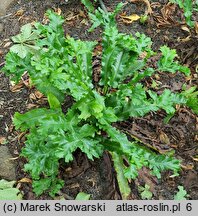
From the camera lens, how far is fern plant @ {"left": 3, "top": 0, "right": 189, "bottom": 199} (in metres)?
3.14

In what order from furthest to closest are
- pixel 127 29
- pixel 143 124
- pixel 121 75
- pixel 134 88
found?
pixel 127 29, pixel 143 124, pixel 121 75, pixel 134 88

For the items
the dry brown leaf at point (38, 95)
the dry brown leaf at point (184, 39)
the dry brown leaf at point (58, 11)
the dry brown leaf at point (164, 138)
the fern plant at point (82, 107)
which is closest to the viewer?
the fern plant at point (82, 107)

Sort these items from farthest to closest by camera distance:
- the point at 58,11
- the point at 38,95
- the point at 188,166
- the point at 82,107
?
the point at 58,11 → the point at 38,95 → the point at 188,166 → the point at 82,107

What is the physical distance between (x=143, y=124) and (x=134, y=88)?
59 cm

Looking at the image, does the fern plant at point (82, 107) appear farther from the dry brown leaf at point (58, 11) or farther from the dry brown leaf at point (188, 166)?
the dry brown leaf at point (58, 11)

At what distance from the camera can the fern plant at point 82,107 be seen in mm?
3143

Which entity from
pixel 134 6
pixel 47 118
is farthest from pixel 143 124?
pixel 134 6

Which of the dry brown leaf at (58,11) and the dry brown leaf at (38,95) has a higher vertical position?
the dry brown leaf at (58,11)

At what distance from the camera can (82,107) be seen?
329 cm

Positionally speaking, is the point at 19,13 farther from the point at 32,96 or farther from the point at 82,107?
the point at 82,107

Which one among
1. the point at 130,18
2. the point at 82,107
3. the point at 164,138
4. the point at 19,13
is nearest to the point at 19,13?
the point at 19,13

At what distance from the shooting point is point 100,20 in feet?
12.3

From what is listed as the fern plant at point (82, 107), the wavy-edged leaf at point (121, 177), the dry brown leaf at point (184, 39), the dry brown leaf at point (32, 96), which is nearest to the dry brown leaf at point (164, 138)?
the fern plant at point (82, 107)

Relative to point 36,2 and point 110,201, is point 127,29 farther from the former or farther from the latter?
point 110,201
